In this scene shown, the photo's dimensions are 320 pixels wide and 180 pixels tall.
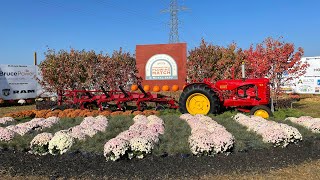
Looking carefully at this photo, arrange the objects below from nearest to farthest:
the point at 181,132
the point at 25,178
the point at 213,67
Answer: the point at 25,178, the point at 181,132, the point at 213,67

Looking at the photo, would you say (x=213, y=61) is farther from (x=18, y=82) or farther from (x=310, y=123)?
(x=18, y=82)

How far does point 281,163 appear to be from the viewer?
6547 mm

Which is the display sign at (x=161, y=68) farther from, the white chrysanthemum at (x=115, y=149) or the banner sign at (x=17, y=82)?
the white chrysanthemum at (x=115, y=149)

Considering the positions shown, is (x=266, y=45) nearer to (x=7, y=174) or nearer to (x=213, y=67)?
(x=213, y=67)

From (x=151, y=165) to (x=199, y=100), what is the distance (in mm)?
5630

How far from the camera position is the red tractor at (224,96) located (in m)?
11.4

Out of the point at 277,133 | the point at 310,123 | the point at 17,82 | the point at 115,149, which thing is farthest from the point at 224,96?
the point at 17,82

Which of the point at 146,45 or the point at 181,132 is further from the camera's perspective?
the point at 146,45

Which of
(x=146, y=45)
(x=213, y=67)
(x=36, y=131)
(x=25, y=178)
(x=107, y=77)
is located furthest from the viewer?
(x=146, y=45)

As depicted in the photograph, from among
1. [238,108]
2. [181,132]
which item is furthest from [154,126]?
[238,108]

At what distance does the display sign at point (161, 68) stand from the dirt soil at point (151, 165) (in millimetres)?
15011

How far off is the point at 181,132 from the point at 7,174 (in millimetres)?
3577

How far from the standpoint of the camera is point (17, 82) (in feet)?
76.5

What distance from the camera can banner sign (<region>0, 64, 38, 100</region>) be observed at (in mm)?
22719
